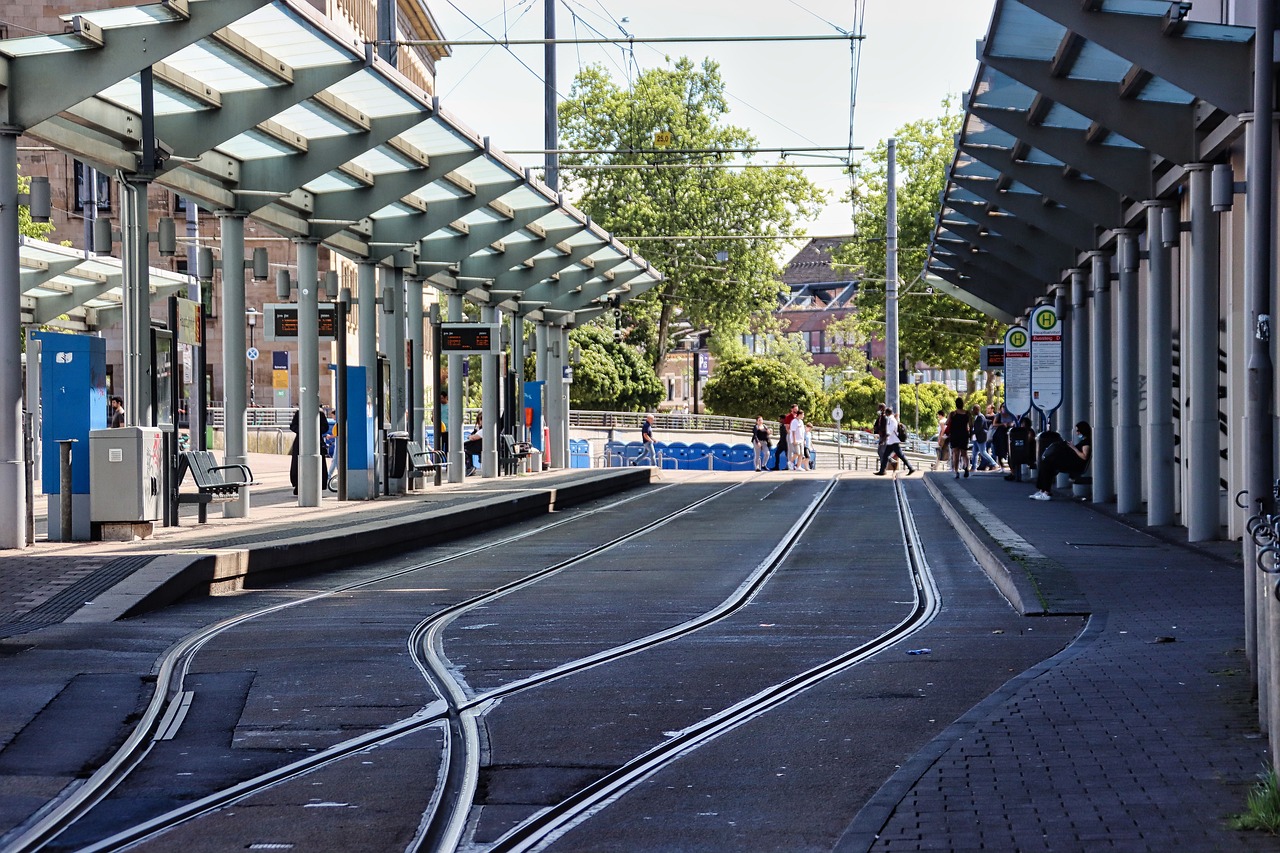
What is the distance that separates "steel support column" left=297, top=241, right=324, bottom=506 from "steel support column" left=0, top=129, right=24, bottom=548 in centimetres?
837

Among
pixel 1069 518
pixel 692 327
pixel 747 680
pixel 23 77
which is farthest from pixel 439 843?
pixel 692 327

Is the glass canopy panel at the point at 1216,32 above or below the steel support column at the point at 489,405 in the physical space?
above

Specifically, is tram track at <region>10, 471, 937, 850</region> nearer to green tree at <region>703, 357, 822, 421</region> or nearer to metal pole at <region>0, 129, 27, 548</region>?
metal pole at <region>0, 129, 27, 548</region>

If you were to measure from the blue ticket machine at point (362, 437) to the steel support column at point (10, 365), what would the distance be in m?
10.1

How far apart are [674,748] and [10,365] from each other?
10280 mm

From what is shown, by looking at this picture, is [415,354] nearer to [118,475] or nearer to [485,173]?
[485,173]

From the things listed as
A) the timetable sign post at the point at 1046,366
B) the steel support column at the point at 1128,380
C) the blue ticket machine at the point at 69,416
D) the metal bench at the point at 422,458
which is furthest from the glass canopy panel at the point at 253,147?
the timetable sign post at the point at 1046,366

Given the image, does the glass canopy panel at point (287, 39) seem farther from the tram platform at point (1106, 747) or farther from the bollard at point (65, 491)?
the tram platform at point (1106, 747)

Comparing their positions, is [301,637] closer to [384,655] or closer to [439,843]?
[384,655]

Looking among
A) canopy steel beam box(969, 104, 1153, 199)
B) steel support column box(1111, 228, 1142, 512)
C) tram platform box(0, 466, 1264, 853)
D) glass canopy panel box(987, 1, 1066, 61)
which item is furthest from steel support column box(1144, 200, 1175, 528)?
glass canopy panel box(987, 1, 1066, 61)

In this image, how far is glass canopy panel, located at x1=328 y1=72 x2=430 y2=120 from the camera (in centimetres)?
1922

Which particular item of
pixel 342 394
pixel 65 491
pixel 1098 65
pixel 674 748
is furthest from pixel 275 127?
pixel 674 748

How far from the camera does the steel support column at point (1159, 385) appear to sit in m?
20.5

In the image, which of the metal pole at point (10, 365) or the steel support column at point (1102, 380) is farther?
the steel support column at point (1102, 380)
